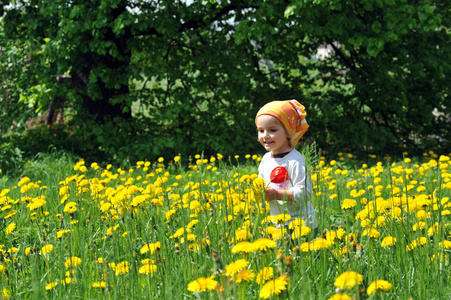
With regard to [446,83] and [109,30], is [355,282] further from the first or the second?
[446,83]

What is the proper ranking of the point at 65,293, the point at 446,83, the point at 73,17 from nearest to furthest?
the point at 65,293
the point at 73,17
the point at 446,83

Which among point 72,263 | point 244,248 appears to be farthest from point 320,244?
point 72,263

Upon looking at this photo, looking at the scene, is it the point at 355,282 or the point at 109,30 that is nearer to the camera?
the point at 355,282

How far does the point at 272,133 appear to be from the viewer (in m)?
2.59

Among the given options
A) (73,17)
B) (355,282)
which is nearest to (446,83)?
(73,17)

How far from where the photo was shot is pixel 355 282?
4.47 feet

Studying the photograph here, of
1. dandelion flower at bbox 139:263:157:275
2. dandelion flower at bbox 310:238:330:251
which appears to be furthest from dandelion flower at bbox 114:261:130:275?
dandelion flower at bbox 310:238:330:251

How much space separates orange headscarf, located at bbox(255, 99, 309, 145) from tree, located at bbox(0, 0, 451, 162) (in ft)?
12.9

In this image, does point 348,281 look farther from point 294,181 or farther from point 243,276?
point 294,181

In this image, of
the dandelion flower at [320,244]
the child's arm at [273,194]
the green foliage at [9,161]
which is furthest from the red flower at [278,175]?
the green foliage at [9,161]

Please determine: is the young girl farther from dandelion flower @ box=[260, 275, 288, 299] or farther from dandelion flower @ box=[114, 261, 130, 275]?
dandelion flower @ box=[260, 275, 288, 299]

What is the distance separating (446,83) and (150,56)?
16.9 ft

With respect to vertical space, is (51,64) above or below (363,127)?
above

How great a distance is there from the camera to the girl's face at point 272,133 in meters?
2.58
